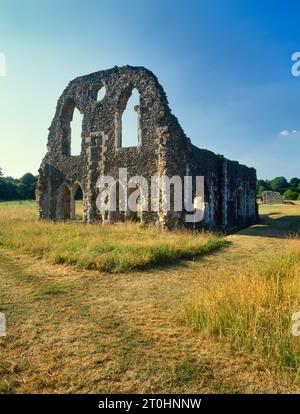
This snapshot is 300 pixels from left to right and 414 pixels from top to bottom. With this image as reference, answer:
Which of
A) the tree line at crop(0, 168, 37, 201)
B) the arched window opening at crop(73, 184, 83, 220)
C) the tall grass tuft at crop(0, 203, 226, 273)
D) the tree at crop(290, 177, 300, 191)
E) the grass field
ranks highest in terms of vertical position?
the tree at crop(290, 177, 300, 191)

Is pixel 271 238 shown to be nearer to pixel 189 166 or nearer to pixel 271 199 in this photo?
pixel 189 166

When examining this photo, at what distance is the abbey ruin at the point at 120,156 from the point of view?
14320 mm

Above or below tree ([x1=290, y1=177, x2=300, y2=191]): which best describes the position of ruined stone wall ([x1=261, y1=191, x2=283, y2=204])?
below

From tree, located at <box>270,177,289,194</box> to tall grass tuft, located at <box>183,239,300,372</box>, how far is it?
6448 centimetres

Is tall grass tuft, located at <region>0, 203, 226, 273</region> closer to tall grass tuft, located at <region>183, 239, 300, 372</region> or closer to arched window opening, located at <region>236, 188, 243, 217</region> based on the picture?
tall grass tuft, located at <region>183, 239, 300, 372</region>

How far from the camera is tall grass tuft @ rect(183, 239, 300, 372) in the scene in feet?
10.5

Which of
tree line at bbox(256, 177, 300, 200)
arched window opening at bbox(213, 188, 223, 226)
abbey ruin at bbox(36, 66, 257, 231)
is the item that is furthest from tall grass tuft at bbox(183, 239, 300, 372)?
tree line at bbox(256, 177, 300, 200)

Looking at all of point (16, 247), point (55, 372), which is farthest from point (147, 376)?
point (16, 247)

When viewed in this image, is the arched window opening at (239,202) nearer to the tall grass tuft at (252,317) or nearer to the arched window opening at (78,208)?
the arched window opening at (78,208)

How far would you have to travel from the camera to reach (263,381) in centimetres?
284
